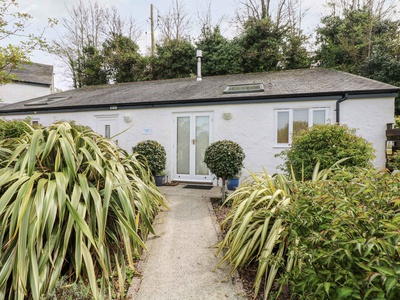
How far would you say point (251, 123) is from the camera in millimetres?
7566

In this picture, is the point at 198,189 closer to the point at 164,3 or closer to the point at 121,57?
the point at 121,57

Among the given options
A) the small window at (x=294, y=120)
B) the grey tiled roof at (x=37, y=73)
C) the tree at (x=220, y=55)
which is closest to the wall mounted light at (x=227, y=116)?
the small window at (x=294, y=120)

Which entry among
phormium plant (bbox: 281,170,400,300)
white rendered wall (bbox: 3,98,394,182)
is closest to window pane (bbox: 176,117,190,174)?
white rendered wall (bbox: 3,98,394,182)

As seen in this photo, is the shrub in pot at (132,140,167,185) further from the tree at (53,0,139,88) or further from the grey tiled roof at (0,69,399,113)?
the tree at (53,0,139,88)

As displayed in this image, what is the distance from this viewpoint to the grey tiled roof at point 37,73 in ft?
64.6

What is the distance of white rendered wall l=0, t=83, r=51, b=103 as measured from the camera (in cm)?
1830

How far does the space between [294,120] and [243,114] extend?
5.32ft

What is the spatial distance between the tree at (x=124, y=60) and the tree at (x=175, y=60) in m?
1.44

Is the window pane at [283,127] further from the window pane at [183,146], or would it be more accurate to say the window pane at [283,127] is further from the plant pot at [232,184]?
the window pane at [183,146]

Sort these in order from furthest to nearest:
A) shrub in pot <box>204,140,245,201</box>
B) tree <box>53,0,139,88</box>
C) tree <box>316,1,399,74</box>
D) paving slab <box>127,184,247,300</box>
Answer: tree <box>53,0,139,88</box>, tree <box>316,1,399,74</box>, shrub in pot <box>204,140,245,201</box>, paving slab <box>127,184,247,300</box>

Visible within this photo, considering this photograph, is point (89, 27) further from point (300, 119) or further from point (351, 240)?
point (351, 240)

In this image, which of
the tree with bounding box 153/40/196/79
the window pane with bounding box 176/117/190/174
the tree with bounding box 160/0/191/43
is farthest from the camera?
the tree with bounding box 160/0/191/43

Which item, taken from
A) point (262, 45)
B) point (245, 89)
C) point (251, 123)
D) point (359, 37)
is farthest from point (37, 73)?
point (359, 37)

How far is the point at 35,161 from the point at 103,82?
1965 centimetres
